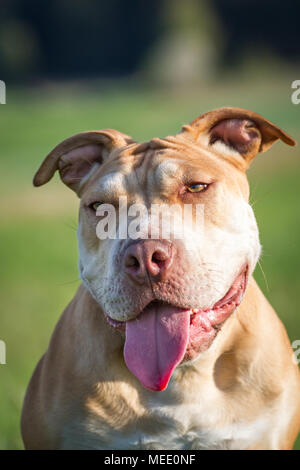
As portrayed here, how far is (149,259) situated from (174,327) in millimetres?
403

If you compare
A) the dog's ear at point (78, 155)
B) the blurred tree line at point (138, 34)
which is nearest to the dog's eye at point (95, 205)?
the dog's ear at point (78, 155)

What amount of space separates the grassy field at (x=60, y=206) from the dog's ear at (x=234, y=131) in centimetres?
75

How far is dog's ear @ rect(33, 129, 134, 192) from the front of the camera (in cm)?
422

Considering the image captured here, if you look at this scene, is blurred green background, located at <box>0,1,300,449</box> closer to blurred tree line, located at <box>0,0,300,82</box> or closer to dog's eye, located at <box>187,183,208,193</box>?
blurred tree line, located at <box>0,0,300,82</box>

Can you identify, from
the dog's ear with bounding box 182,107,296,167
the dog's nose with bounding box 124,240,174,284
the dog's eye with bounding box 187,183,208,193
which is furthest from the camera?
the dog's ear with bounding box 182,107,296,167

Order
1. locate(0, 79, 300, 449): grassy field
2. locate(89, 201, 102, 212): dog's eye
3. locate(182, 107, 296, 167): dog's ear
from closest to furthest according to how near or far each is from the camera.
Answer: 1. locate(89, 201, 102, 212): dog's eye
2. locate(182, 107, 296, 167): dog's ear
3. locate(0, 79, 300, 449): grassy field

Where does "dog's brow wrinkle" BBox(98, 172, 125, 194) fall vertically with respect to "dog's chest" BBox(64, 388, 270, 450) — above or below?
above

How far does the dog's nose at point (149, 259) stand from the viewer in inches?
130

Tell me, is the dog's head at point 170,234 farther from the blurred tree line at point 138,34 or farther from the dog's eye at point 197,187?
the blurred tree line at point 138,34

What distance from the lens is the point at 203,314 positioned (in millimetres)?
3615

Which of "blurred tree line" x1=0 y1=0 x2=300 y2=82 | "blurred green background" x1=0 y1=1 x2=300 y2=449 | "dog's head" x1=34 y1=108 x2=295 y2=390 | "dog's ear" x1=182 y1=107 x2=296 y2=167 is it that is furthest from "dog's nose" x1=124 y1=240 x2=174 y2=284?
"blurred tree line" x1=0 y1=0 x2=300 y2=82

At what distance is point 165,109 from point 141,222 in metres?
27.5

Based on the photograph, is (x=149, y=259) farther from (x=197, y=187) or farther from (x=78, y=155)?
(x=78, y=155)
